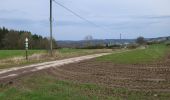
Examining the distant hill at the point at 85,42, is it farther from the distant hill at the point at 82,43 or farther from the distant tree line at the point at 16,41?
the distant tree line at the point at 16,41

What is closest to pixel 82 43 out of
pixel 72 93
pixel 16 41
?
pixel 16 41

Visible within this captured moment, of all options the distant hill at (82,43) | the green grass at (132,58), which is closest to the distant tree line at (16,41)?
the distant hill at (82,43)

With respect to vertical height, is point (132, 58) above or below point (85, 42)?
below

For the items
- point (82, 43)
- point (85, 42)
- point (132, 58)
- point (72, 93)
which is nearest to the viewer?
point (72, 93)

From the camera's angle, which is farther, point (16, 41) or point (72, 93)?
point (16, 41)

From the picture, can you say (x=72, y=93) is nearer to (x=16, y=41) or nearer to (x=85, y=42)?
(x=16, y=41)

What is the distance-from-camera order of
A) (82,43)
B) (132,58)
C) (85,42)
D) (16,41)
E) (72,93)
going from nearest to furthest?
(72,93)
(132,58)
(16,41)
(82,43)
(85,42)

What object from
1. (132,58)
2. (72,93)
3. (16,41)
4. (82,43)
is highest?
(16,41)

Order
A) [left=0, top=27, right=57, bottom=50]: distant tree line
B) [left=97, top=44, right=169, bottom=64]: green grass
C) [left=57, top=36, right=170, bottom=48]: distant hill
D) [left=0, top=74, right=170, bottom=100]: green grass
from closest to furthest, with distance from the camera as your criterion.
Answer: [left=0, top=74, right=170, bottom=100]: green grass, [left=97, top=44, right=169, bottom=64]: green grass, [left=0, top=27, right=57, bottom=50]: distant tree line, [left=57, top=36, right=170, bottom=48]: distant hill

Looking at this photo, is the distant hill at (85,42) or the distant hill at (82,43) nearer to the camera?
the distant hill at (82,43)

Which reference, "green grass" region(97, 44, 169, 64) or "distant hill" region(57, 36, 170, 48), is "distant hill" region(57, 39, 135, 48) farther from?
"green grass" region(97, 44, 169, 64)

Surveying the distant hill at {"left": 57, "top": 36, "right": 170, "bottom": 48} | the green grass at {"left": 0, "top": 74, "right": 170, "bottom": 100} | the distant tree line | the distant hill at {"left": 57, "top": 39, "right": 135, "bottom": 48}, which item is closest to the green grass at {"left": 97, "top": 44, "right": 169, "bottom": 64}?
the green grass at {"left": 0, "top": 74, "right": 170, "bottom": 100}

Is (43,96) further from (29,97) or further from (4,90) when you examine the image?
(4,90)

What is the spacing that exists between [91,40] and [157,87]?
5490 inches
